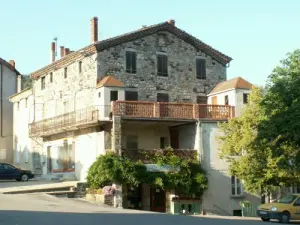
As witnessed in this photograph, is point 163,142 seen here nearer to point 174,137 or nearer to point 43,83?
point 174,137

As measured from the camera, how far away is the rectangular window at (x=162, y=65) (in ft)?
131

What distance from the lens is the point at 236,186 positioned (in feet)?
120

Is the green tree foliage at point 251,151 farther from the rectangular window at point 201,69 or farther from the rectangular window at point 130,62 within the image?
the rectangular window at point 130,62

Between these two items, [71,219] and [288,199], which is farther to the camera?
[288,199]

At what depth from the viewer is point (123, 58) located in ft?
126

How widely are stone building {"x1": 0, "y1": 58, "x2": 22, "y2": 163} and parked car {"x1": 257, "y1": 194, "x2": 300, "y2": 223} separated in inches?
1221

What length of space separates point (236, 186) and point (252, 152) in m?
5.32

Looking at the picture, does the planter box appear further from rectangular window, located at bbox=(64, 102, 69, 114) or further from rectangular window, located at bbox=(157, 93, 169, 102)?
rectangular window, located at bbox=(64, 102, 69, 114)

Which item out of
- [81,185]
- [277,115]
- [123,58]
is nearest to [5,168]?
[81,185]

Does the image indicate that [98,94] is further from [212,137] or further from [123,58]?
[212,137]

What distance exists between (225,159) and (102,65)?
10.5 meters

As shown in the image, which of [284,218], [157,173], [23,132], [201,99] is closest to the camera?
[284,218]

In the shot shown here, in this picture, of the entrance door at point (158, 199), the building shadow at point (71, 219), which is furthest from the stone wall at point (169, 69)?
the building shadow at point (71, 219)

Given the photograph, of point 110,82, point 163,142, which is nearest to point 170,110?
point 163,142
